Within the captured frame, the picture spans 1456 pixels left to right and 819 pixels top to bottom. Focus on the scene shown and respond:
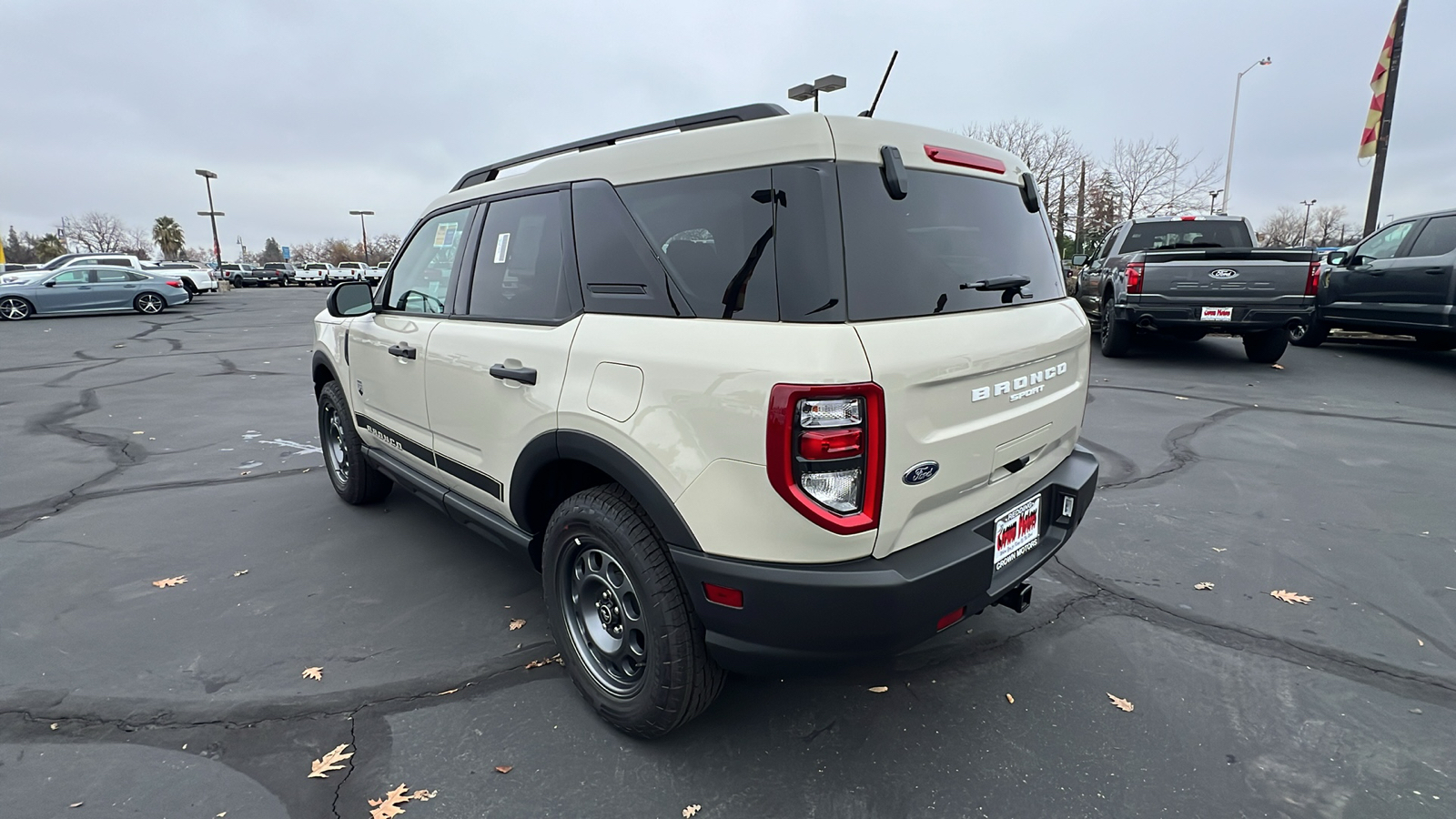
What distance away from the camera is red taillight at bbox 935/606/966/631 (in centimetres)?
218

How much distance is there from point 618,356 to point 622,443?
274 millimetres

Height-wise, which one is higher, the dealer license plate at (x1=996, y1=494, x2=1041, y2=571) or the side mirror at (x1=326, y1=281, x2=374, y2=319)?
the side mirror at (x1=326, y1=281, x2=374, y2=319)

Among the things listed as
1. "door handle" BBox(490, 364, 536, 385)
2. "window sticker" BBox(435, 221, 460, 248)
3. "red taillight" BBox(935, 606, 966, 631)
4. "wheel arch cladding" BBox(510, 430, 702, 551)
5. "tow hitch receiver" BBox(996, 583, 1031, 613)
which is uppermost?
"window sticker" BBox(435, 221, 460, 248)

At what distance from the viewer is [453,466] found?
10.6 ft

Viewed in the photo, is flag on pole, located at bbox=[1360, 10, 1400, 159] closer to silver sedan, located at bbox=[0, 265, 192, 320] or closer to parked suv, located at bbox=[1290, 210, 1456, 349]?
parked suv, located at bbox=[1290, 210, 1456, 349]

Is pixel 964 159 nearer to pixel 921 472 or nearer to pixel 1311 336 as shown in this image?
pixel 921 472

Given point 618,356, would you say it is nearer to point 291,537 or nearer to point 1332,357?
point 291,537

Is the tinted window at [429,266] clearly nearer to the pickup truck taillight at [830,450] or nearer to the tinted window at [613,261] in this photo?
the tinted window at [613,261]

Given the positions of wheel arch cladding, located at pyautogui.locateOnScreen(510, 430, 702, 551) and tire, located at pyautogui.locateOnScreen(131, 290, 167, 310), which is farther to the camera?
tire, located at pyautogui.locateOnScreen(131, 290, 167, 310)

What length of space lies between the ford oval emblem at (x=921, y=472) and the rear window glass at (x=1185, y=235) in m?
10.3

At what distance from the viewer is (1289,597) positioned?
3398mm

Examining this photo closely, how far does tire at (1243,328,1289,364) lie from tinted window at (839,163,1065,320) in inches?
340

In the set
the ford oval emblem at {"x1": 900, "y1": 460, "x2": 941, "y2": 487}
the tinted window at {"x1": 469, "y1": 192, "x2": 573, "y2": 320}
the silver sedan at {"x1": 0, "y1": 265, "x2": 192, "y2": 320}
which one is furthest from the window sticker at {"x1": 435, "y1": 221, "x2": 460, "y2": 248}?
the silver sedan at {"x1": 0, "y1": 265, "x2": 192, "y2": 320}

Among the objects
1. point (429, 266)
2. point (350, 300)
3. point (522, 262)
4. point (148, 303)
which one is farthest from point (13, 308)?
point (522, 262)
